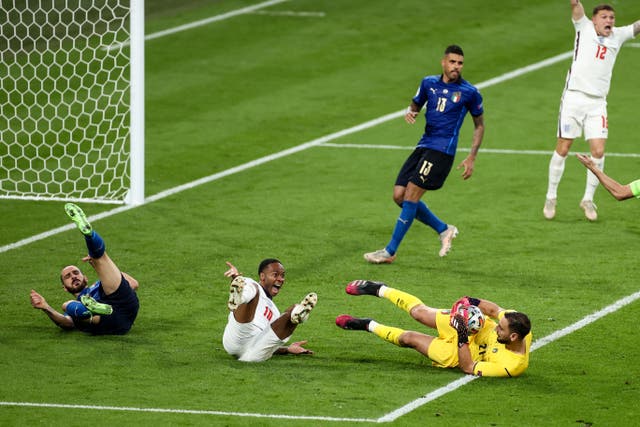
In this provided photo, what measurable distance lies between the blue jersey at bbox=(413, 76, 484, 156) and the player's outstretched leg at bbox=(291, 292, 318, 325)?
12.9ft

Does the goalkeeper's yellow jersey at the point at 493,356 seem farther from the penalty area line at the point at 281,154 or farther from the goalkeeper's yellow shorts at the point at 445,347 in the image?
the penalty area line at the point at 281,154

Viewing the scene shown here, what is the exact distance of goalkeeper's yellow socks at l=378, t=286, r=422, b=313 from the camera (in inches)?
454

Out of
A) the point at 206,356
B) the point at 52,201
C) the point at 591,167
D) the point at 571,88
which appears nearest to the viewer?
the point at 591,167

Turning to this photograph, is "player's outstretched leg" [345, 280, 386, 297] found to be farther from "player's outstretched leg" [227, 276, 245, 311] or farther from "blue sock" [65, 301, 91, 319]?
"blue sock" [65, 301, 91, 319]

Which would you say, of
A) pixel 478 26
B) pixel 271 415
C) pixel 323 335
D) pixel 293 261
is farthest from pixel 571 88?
pixel 478 26

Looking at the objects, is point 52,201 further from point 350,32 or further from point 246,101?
point 350,32

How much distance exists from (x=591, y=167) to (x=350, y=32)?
15.4m

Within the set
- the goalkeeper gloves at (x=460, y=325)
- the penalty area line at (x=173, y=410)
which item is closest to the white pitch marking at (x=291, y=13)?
the goalkeeper gloves at (x=460, y=325)

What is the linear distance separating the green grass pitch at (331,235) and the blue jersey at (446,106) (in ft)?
4.23

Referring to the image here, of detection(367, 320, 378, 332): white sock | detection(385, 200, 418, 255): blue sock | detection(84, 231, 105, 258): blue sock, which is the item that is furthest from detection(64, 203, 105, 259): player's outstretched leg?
detection(385, 200, 418, 255): blue sock

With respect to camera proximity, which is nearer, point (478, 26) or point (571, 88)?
point (571, 88)

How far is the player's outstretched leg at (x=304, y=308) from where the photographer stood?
10695 mm

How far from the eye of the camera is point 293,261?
14414 millimetres

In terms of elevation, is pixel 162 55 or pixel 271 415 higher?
pixel 271 415
